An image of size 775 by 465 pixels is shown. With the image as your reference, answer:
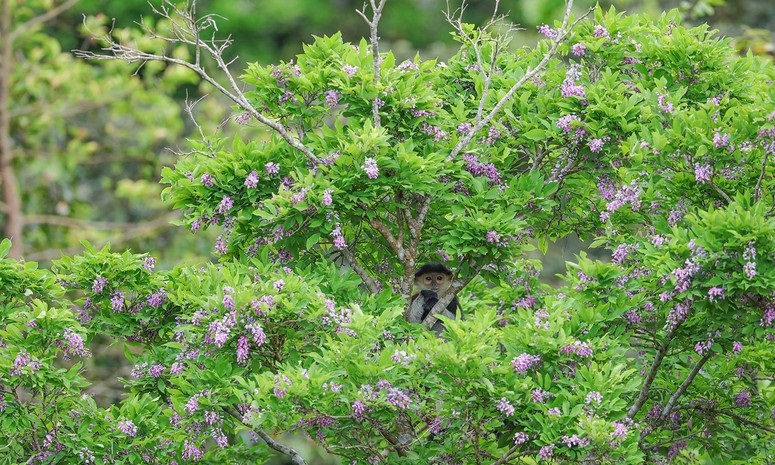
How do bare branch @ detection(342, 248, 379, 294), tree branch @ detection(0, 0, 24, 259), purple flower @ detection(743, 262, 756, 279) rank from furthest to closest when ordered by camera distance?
tree branch @ detection(0, 0, 24, 259), bare branch @ detection(342, 248, 379, 294), purple flower @ detection(743, 262, 756, 279)

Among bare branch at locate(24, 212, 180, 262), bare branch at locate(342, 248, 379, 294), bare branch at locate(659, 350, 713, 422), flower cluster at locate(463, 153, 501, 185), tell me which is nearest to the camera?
bare branch at locate(659, 350, 713, 422)

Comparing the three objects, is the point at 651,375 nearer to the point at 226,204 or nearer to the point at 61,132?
the point at 226,204

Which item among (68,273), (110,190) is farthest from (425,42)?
(68,273)

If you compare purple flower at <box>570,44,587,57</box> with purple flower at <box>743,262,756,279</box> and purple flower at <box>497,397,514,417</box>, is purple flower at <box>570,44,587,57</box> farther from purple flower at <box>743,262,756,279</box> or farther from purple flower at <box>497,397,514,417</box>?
purple flower at <box>497,397,514,417</box>

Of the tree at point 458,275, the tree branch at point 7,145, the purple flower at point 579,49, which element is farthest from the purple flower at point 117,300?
the tree branch at point 7,145

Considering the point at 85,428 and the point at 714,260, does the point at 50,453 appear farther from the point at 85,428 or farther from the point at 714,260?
the point at 714,260

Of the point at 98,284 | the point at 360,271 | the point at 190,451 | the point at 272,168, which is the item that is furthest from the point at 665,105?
the point at 98,284

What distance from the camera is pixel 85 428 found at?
8.09 m

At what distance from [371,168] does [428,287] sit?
2.64m

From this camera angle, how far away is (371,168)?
7.83 metres

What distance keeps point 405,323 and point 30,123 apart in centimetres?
1138

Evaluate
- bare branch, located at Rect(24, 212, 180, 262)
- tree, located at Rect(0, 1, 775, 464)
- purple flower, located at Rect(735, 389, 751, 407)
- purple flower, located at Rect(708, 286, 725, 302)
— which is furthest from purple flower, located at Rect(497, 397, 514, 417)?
bare branch, located at Rect(24, 212, 180, 262)

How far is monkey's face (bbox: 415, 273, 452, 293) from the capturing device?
10.3m

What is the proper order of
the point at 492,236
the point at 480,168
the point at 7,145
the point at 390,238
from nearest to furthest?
the point at 492,236 < the point at 480,168 < the point at 390,238 < the point at 7,145
